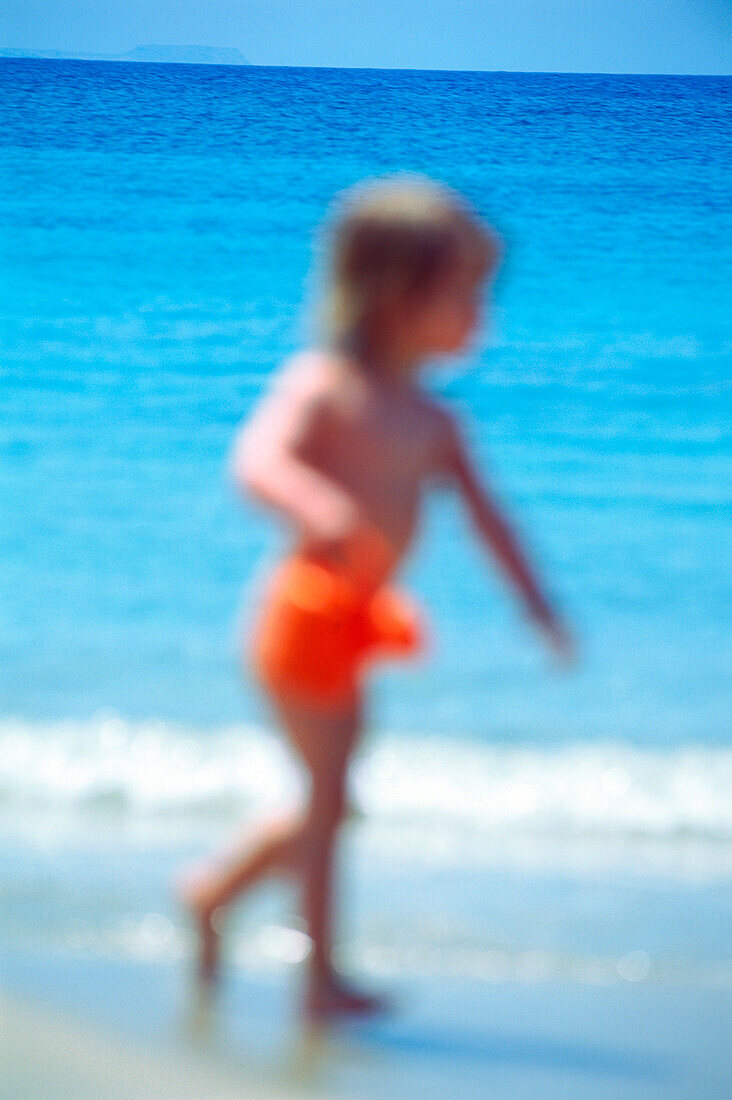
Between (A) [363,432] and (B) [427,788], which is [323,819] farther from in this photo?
(B) [427,788]

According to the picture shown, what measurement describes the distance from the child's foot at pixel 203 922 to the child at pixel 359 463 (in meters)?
0.06

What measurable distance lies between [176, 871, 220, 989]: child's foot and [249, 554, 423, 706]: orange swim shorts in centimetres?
28

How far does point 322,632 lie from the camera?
1541 mm

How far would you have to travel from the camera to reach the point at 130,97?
11781mm

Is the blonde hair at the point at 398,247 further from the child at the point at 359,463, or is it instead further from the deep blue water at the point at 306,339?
the deep blue water at the point at 306,339

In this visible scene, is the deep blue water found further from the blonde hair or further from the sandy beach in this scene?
the blonde hair

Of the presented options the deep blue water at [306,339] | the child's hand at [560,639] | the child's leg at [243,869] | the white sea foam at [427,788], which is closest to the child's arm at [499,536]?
the child's hand at [560,639]

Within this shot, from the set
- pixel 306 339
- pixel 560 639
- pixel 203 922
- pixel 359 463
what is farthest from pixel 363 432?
pixel 306 339

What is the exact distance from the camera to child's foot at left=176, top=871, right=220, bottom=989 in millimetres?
1711

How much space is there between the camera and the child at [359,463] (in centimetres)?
155

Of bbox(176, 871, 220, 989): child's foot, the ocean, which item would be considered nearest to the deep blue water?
the ocean

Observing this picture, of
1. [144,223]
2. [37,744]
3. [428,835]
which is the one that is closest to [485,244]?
[428,835]

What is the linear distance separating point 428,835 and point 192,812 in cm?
44

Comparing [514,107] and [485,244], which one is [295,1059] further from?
[514,107]
